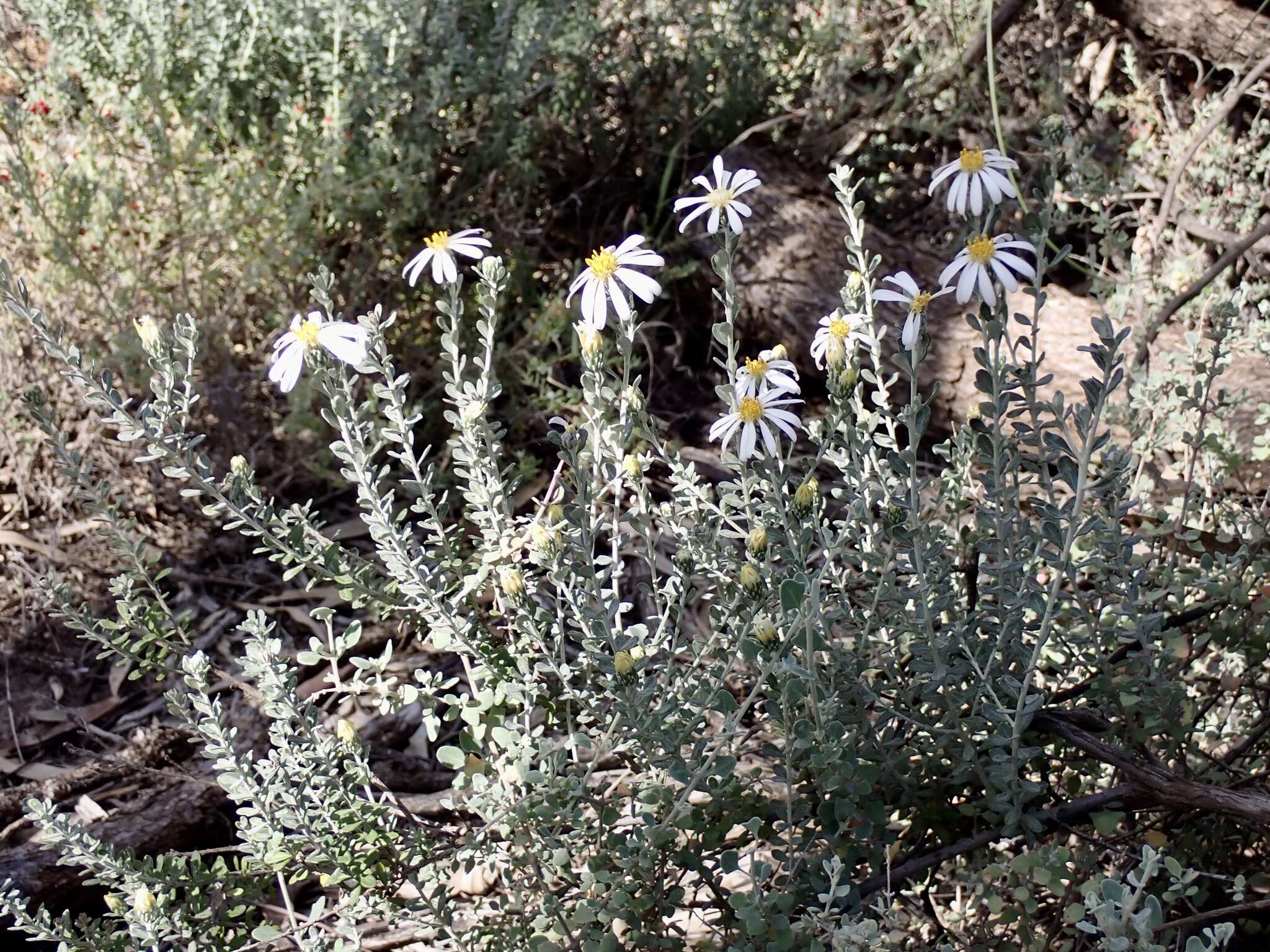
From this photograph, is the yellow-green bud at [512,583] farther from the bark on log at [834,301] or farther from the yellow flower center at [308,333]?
the bark on log at [834,301]

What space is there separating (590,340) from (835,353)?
0.37 metres

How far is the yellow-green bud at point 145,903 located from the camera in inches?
70.2

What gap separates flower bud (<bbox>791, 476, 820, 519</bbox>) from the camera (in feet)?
5.49

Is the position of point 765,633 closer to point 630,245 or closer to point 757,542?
point 757,542

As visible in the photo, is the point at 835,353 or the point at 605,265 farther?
the point at 605,265

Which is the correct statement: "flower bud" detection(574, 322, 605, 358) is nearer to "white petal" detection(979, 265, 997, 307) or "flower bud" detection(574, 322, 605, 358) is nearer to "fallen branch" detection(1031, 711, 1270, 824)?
"white petal" detection(979, 265, 997, 307)

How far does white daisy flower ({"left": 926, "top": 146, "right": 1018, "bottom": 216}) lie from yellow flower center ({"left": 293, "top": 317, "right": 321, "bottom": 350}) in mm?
939

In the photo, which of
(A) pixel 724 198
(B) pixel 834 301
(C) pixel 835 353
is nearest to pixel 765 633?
(C) pixel 835 353

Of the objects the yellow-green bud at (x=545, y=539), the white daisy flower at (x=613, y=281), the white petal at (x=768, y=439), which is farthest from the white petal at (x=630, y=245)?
the yellow-green bud at (x=545, y=539)

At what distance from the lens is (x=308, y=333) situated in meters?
1.76

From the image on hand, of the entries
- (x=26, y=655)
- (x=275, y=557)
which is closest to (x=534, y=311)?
(x=26, y=655)

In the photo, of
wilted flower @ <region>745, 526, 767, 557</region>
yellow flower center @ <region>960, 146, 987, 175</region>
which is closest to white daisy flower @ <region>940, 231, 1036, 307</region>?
yellow flower center @ <region>960, 146, 987, 175</region>

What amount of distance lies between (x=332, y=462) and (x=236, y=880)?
1.76 meters

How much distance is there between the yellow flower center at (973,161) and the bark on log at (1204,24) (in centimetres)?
318
